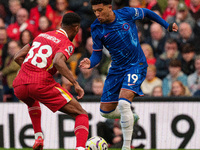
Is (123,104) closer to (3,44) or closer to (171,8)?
(171,8)

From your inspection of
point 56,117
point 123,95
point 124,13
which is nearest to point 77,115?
point 123,95

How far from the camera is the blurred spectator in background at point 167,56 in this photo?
902 centimetres

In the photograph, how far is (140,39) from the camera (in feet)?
30.7

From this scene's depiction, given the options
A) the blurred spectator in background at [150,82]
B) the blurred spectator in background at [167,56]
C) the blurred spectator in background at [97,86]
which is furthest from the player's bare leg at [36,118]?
the blurred spectator in background at [167,56]

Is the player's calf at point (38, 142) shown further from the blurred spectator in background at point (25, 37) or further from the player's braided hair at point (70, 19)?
the blurred spectator in background at point (25, 37)

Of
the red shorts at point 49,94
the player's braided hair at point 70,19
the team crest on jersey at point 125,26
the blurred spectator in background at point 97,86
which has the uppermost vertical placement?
the player's braided hair at point 70,19

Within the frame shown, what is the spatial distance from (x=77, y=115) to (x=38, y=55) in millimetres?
933

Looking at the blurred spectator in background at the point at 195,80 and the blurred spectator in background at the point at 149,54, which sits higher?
the blurred spectator in background at the point at 149,54

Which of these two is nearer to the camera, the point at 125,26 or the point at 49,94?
the point at 49,94

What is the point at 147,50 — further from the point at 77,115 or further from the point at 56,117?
the point at 77,115

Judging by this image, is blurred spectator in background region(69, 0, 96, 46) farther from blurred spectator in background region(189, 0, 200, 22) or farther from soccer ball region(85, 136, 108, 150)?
soccer ball region(85, 136, 108, 150)

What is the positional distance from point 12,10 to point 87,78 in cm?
281

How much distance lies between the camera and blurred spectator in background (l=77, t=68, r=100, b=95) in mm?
8852

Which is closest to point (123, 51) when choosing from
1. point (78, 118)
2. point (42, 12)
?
point (78, 118)
